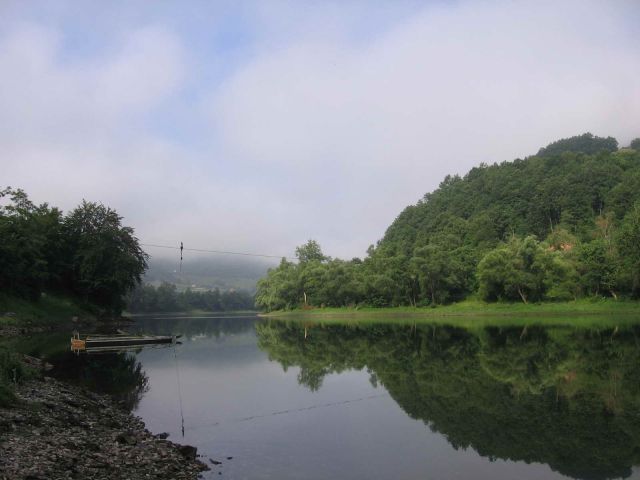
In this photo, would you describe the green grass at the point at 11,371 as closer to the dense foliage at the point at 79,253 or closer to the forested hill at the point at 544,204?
the dense foliage at the point at 79,253

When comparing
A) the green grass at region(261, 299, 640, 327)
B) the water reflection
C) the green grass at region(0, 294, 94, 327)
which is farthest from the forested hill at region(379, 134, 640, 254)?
the water reflection

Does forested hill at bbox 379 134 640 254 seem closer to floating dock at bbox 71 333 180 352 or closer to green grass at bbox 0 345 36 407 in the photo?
floating dock at bbox 71 333 180 352

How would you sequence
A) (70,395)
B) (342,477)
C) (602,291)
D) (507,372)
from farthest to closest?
(602,291) < (507,372) < (70,395) < (342,477)

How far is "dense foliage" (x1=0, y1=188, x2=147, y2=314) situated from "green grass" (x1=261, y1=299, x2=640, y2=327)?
47423 millimetres

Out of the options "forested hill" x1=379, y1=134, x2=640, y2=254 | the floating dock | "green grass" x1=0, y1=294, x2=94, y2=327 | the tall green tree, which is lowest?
the floating dock

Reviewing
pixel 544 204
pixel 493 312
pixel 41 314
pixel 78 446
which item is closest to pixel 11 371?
pixel 78 446

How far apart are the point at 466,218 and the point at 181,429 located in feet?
602

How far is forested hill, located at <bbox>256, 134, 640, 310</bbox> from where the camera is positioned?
105625mm

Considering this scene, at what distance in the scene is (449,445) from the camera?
1950cm

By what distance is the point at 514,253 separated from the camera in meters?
115

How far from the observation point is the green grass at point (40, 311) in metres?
69.7

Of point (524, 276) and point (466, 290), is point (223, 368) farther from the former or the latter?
point (466, 290)

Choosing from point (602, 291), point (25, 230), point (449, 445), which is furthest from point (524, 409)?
point (602, 291)

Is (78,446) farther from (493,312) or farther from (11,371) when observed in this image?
(493,312)
